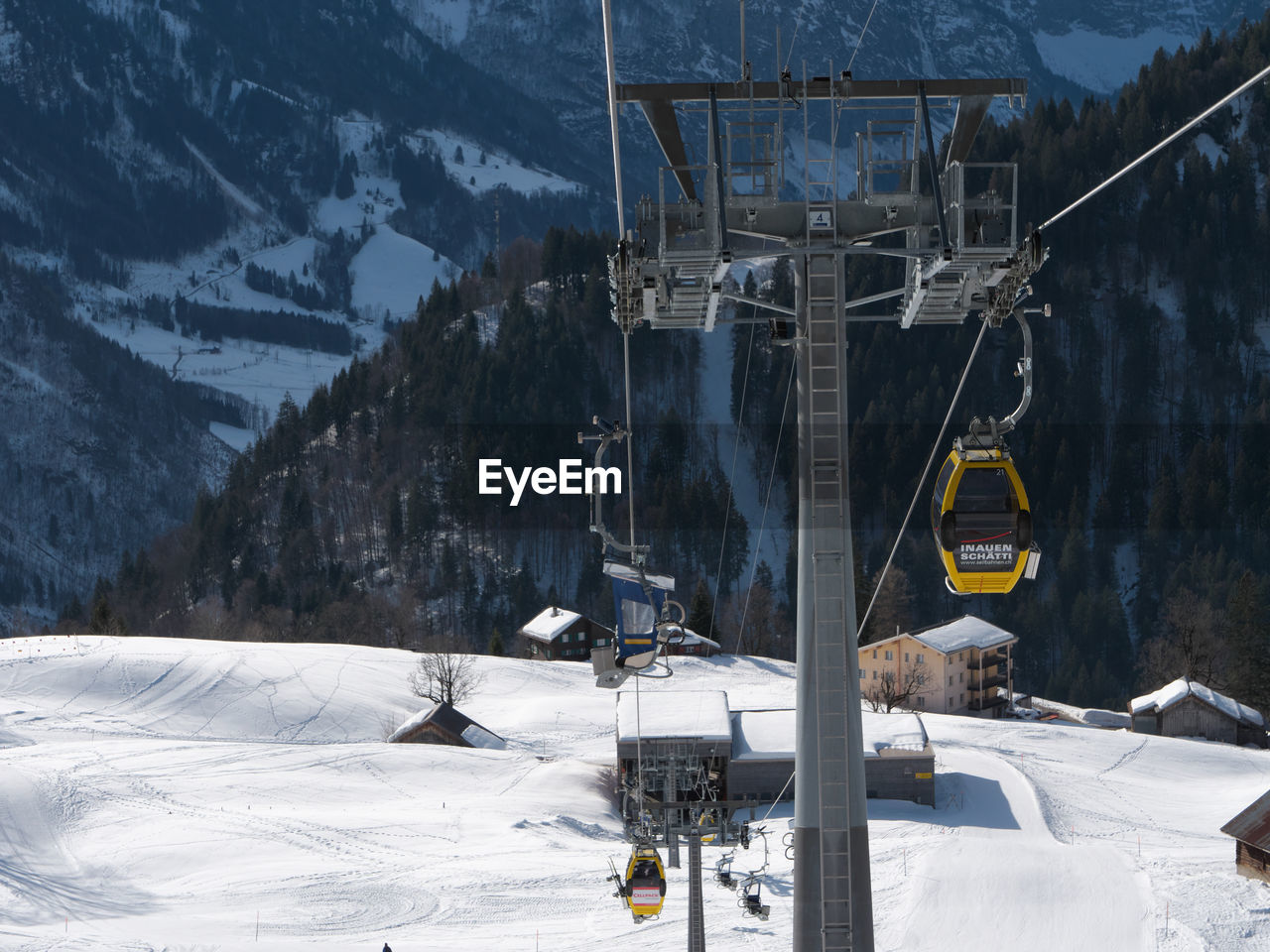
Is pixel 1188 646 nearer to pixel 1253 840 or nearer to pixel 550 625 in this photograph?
pixel 550 625

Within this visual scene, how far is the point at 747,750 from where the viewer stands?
42.0 m

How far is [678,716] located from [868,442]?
71985 mm

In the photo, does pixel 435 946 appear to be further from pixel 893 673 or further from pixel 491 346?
pixel 491 346

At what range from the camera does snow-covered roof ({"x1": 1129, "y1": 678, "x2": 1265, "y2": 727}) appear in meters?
54.7

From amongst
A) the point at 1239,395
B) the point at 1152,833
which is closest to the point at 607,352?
the point at 1239,395

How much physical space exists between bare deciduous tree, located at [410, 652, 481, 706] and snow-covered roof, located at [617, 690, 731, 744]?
1320 centimetres

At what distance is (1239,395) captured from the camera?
395ft

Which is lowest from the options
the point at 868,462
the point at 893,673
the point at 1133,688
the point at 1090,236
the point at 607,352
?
the point at 1133,688

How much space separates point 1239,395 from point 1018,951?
10578 centimetres

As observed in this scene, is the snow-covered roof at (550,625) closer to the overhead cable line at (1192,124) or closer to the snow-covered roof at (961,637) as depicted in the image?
the snow-covered roof at (961,637)

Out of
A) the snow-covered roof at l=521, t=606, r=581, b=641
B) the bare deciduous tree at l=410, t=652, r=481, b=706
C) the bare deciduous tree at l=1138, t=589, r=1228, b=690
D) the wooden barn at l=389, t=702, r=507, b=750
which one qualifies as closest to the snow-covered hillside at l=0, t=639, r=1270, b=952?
the bare deciduous tree at l=410, t=652, r=481, b=706

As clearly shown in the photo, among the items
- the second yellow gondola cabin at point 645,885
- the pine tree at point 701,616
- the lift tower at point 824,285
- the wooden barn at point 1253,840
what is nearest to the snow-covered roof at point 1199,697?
the pine tree at point 701,616

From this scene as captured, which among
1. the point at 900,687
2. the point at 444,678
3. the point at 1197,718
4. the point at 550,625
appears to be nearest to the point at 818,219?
the point at 444,678

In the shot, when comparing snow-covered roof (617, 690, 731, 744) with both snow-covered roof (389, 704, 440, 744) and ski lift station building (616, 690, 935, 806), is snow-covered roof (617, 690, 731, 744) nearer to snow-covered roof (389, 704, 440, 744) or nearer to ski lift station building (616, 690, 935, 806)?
ski lift station building (616, 690, 935, 806)
